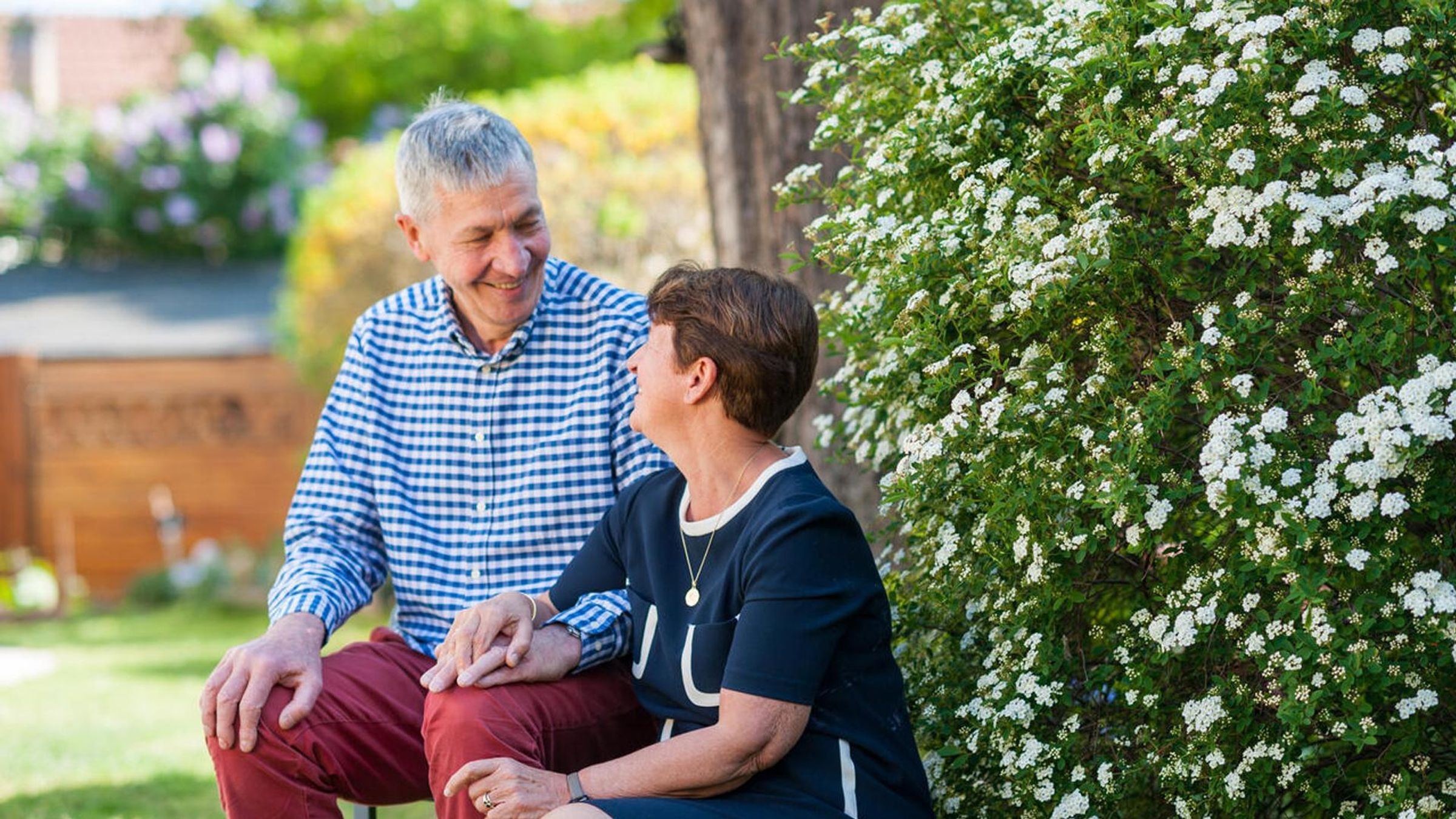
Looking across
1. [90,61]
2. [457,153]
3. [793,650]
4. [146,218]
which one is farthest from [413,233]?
[90,61]

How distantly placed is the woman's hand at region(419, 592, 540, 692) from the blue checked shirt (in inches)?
14.8

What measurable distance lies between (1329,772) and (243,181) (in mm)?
15236

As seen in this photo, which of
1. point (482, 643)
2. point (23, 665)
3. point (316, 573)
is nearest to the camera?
point (482, 643)

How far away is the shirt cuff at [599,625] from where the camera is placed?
275 centimetres

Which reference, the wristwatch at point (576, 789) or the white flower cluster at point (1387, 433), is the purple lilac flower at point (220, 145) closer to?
the wristwatch at point (576, 789)

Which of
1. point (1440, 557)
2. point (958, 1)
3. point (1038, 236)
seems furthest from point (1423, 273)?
point (958, 1)

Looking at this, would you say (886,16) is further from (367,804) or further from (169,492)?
(169,492)

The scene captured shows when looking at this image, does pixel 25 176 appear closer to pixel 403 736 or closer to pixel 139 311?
pixel 139 311

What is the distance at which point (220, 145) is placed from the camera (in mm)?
15547

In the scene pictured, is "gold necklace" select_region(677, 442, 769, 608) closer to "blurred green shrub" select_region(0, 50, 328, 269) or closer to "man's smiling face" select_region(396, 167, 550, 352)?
"man's smiling face" select_region(396, 167, 550, 352)

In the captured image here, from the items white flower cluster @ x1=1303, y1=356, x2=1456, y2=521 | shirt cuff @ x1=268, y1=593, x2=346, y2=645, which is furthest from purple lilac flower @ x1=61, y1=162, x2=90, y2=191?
white flower cluster @ x1=1303, y1=356, x2=1456, y2=521

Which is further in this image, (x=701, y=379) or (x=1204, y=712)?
(x=701, y=379)

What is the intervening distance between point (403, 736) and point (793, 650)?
0.97 meters

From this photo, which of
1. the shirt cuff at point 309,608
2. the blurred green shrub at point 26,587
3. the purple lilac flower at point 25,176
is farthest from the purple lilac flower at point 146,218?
the shirt cuff at point 309,608
